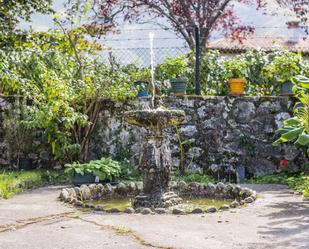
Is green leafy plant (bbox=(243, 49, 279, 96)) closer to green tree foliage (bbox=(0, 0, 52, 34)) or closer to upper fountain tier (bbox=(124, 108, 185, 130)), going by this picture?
upper fountain tier (bbox=(124, 108, 185, 130))

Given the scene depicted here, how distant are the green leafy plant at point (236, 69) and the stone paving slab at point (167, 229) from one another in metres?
4.43

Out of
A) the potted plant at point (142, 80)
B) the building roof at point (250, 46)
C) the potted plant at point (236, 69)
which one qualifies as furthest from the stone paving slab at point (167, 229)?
the building roof at point (250, 46)

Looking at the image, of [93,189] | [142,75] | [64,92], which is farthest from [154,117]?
[142,75]

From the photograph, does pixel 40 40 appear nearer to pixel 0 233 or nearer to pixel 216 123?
pixel 216 123

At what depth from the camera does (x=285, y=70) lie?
9.48 metres

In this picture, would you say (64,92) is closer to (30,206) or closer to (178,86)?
(178,86)

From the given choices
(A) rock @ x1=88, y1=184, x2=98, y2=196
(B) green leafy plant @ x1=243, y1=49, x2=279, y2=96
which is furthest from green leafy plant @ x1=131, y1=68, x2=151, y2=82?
(A) rock @ x1=88, y1=184, x2=98, y2=196

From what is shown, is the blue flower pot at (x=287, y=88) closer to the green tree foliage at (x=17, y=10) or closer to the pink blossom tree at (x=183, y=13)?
the pink blossom tree at (x=183, y=13)

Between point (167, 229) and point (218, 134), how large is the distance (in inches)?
197

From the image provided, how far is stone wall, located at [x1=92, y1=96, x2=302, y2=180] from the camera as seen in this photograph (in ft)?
29.9

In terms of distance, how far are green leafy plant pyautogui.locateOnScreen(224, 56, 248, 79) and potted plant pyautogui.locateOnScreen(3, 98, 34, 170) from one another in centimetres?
376

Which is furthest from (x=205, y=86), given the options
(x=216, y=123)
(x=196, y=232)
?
(x=196, y=232)

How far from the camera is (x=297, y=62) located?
972 cm

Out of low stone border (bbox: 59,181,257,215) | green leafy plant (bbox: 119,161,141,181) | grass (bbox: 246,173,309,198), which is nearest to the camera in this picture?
low stone border (bbox: 59,181,257,215)
